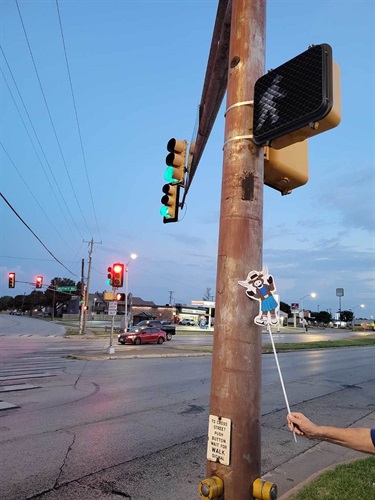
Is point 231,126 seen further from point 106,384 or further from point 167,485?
point 106,384

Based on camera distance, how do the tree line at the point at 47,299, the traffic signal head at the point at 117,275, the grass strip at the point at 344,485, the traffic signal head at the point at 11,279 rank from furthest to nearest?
the tree line at the point at 47,299 → the traffic signal head at the point at 11,279 → the traffic signal head at the point at 117,275 → the grass strip at the point at 344,485

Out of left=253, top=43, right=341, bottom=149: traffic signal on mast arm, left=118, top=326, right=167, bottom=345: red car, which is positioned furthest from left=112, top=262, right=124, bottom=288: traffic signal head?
left=253, top=43, right=341, bottom=149: traffic signal on mast arm

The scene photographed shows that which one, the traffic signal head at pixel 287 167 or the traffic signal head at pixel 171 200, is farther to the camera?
the traffic signal head at pixel 171 200

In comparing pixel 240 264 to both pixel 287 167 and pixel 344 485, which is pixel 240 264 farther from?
pixel 344 485

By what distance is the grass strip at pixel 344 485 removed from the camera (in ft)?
13.5

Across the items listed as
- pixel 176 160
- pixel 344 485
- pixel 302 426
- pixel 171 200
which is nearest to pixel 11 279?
pixel 171 200

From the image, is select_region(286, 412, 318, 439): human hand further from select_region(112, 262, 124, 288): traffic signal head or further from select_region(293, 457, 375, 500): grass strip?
select_region(112, 262, 124, 288): traffic signal head

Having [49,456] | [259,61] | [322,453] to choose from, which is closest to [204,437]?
[322,453]

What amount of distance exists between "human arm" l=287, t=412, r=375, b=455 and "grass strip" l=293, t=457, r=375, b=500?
1986 millimetres

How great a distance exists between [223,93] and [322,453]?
5452 mm

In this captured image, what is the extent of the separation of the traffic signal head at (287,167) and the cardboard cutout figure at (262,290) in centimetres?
79

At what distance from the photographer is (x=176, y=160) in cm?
706

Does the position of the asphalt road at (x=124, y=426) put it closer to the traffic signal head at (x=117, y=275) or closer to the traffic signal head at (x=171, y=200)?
the traffic signal head at (x=171, y=200)

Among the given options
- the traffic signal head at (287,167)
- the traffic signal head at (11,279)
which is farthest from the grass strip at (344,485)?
the traffic signal head at (11,279)
